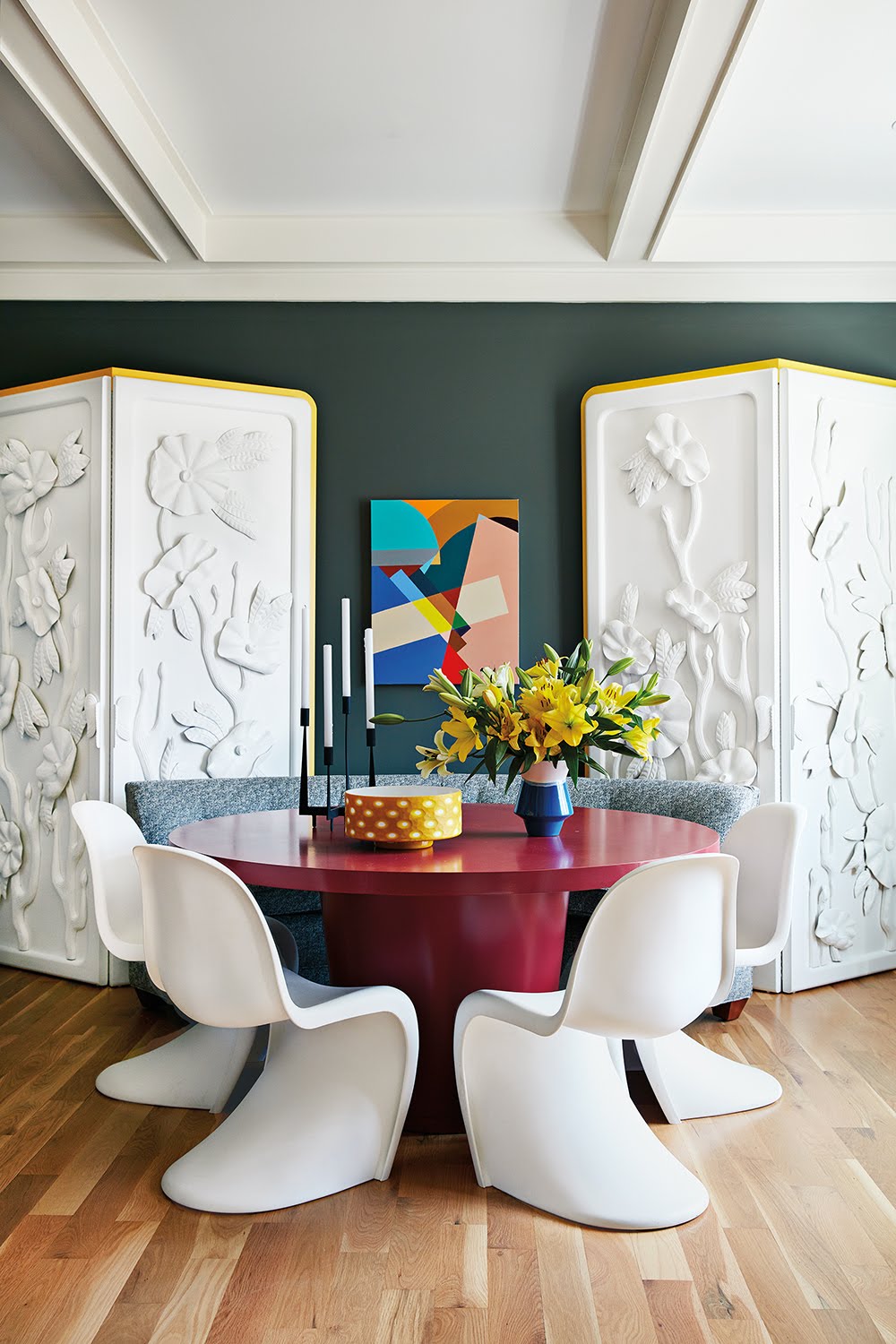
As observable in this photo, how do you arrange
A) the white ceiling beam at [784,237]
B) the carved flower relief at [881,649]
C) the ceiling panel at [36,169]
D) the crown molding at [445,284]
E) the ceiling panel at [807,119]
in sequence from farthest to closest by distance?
the crown molding at [445,284]
the white ceiling beam at [784,237]
the carved flower relief at [881,649]
the ceiling panel at [36,169]
the ceiling panel at [807,119]

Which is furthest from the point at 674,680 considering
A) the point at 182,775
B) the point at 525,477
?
the point at 182,775

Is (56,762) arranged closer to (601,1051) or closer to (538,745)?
(538,745)

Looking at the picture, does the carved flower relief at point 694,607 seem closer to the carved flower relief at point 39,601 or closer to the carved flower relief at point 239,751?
the carved flower relief at point 239,751

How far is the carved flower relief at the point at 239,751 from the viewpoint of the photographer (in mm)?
3967

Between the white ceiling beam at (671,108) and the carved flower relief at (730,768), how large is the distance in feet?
6.56

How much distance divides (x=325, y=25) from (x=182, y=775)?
2.54 meters

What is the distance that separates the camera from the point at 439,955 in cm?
A: 244

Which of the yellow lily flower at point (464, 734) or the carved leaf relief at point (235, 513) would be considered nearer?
the yellow lily flower at point (464, 734)

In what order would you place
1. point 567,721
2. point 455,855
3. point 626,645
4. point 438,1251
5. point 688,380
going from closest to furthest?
point 438,1251 → point 455,855 → point 567,721 → point 688,380 → point 626,645

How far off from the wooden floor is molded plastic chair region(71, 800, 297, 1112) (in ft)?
0.25

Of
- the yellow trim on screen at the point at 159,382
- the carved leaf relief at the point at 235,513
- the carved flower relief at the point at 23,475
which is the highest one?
the yellow trim on screen at the point at 159,382

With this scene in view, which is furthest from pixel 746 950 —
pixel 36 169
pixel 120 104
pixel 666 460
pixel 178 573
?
pixel 36 169

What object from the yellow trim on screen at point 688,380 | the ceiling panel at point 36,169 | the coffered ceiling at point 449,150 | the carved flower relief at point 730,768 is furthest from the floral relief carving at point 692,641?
the ceiling panel at point 36,169

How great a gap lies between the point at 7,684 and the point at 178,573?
782 mm
